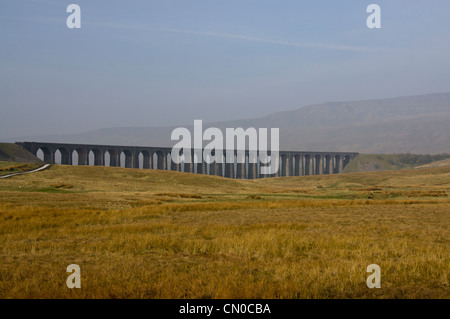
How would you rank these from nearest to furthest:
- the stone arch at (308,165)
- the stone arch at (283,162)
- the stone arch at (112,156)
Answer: the stone arch at (112,156)
the stone arch at (283,162)
the stone arch at (308,165)

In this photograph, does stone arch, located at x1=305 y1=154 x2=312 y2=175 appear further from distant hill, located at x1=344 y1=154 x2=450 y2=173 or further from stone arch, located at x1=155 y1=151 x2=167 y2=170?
stone arch, located at x1=155 y1=151 x2=167 y2=170

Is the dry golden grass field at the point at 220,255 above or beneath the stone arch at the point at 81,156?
beneath

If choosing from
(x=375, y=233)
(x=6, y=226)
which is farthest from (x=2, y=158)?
(x=375, y=233)

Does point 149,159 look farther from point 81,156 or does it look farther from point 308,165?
point 308,165

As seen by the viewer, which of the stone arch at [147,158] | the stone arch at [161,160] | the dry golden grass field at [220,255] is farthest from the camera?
the stone arch at [161,160]

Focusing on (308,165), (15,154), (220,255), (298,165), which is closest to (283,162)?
(298,165)

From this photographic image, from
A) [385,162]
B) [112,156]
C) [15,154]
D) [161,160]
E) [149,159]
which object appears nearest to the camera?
[15,154]

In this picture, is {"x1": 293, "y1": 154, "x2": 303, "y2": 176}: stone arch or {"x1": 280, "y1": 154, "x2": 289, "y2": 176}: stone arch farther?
{"x1": 293, "y1": 154, "x2": 303, "y2": 176}: stone arch

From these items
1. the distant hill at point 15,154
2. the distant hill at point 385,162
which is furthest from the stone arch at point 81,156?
the distant hill at point 385,162

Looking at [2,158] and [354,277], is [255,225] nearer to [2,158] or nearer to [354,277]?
[354,277]

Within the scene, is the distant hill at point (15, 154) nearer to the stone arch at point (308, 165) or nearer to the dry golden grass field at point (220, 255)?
the dry golden grass field at point (220, 255)

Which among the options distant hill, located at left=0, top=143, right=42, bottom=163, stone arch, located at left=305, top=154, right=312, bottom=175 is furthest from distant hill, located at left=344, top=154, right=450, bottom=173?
distant hill, located at left=0, top=143, right=42, bottom=163

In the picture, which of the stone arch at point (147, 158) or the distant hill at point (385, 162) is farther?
the distant hill at point (385, 162)

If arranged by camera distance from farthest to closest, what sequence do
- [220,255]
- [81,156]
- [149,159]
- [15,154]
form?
[149,159], [81,156], [15,154], [220,255]
